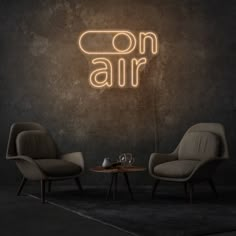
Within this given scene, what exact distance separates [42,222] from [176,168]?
1797 mm

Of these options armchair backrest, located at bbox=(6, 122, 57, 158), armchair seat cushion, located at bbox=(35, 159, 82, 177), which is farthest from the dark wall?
armchair seat cushion, located at bbox=(35, 159, 82, 177)

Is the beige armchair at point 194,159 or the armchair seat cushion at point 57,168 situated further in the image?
the armchair seat cushion at point 57,168

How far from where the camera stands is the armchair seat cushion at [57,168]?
5.94 m

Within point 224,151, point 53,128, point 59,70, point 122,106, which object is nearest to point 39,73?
point 59,70

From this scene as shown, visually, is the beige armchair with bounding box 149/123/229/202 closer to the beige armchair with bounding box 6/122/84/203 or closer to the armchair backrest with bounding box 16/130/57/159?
the beige armchair with bounding box 6/122/84/203

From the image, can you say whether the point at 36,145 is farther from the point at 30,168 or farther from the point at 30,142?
the point at 30,168

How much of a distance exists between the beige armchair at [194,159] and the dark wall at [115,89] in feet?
2.82

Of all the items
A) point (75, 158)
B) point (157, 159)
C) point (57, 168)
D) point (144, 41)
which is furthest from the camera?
point (144, 41)

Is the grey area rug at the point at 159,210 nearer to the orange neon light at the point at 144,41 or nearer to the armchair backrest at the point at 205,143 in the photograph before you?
the armchair backrest at the point at 205,143

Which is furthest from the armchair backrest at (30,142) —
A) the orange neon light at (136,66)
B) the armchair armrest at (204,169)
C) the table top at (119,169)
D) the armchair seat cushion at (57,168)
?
the armchair armrest at (204,169)

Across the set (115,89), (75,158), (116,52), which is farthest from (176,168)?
(116,52)

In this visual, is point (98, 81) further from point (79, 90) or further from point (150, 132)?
point (150, 132)

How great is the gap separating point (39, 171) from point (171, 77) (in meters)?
2.51

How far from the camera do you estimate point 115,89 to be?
7355 millimetres
